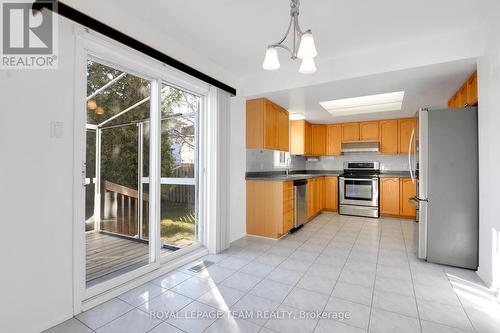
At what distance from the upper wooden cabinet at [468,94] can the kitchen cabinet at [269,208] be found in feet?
8.33

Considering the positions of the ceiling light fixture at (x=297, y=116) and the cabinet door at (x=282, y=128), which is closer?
the cabinet door at (x=282, y=128)

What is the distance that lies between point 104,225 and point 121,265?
3.35 feet

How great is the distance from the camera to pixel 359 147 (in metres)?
5.84

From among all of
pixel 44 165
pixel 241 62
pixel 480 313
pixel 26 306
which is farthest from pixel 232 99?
pixel 480 313

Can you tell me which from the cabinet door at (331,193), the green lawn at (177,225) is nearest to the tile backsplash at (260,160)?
the green lawn at (177,225)

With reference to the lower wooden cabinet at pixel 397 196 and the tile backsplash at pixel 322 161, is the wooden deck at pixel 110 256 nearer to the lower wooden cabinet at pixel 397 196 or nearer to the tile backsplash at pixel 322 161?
the tile backsplash at pixel 322 161

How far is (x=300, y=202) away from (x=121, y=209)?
2903 mm

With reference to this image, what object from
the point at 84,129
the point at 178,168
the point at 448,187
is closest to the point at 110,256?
the point at 178,168

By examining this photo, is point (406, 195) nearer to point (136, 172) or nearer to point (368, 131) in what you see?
point (368, 131)

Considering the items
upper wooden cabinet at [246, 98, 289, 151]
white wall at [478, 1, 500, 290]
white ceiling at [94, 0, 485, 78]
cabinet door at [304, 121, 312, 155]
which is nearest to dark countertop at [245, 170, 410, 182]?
upper wooden cabinet at [246, 98, 289, 151]

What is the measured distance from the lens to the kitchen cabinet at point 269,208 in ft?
12.2

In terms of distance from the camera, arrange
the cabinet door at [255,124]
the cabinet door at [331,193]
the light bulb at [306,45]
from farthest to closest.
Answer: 1. the cabinet door at [331,193]
2. the cabinet door at [255,124]
3. the light bulb at [306,45]

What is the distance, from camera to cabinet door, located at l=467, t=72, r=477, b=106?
270cm

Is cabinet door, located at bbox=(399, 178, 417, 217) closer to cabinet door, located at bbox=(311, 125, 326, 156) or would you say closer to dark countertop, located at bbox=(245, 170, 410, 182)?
dark countertop, located at bbox=(245, 170, 410, 182)
